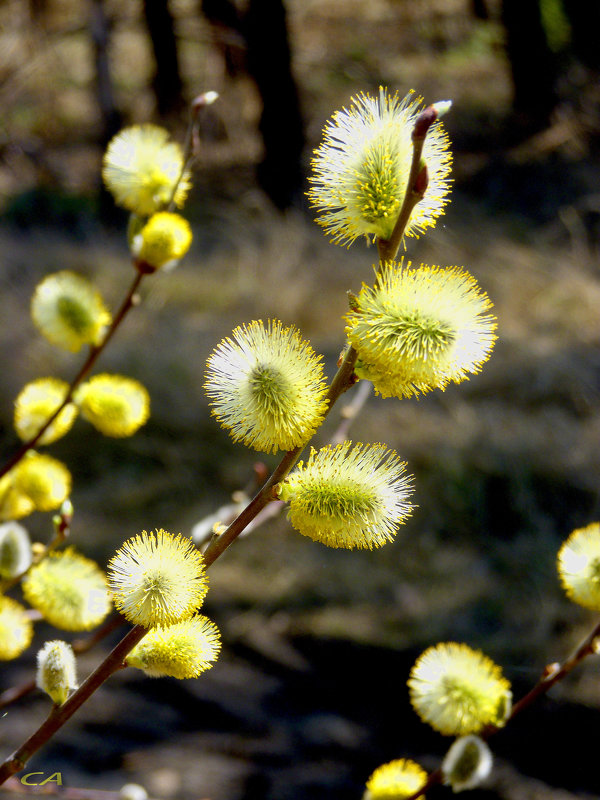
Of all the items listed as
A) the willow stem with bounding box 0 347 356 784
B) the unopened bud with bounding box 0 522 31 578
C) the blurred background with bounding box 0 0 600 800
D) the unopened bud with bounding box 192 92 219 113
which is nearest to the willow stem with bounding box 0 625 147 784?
the willow stem with bounding box 0 347 356 784

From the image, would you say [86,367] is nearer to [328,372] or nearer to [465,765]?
[465,765]

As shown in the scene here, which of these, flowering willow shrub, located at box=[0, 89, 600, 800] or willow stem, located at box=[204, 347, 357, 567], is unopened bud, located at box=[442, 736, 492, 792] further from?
willow stem, located at box=[204, 347, 357, 567]

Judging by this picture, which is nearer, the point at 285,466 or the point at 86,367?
the point at 285,466

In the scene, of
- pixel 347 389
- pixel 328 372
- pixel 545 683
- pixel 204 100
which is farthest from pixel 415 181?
pixel 328 372

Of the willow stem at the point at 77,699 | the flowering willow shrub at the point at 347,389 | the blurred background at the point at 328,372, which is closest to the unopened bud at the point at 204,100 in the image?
the flowering willow shrub at the point at 347,389

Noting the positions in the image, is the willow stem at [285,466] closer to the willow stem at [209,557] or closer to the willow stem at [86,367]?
the willow stem at [209,557]

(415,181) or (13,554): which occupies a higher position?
(415,181)
